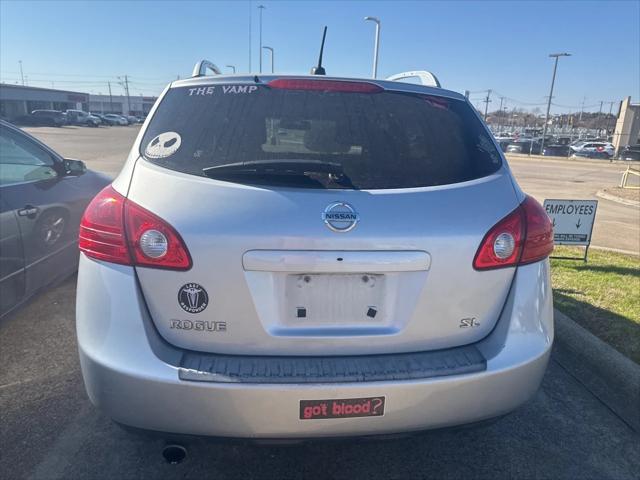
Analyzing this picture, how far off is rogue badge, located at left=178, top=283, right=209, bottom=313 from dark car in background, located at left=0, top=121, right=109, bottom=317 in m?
2.18

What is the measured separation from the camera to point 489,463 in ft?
8.07

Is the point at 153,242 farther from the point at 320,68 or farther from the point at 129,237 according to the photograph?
the point at 320,68

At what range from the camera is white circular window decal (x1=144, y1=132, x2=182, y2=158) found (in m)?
2.05

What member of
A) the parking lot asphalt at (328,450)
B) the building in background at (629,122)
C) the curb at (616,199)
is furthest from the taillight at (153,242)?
the building in background at (629,122)

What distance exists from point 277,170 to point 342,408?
3.10ft

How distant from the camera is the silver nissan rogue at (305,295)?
5.79 ft

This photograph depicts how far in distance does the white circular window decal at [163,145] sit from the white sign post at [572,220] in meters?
4.50

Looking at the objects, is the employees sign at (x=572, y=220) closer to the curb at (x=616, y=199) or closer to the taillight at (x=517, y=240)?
the taillight at (x=517, y=240)

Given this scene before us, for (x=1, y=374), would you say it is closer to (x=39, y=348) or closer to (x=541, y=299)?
(x=39, y=348)

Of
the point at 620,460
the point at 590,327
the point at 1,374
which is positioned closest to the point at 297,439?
the point at 620,460

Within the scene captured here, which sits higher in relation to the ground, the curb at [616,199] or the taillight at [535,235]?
the taillight at [535,235]

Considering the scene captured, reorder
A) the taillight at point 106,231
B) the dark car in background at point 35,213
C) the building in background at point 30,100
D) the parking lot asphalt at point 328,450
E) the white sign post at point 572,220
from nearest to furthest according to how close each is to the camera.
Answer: the taillight at point 106,231 < the parking lot asphalt at point 328,450 < the dark car in background at point 35,213 < the white sign post at point 572,220 < the building in background at point 30,100

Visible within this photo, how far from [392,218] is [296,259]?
15.6 inches

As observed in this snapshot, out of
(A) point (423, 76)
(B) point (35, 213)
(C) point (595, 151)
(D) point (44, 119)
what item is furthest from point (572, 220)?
(D) point (44, 119)
